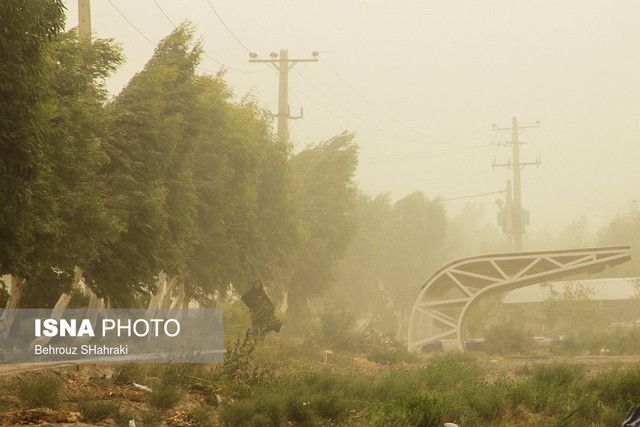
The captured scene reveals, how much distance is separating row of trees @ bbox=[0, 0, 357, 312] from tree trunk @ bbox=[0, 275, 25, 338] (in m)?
0.07

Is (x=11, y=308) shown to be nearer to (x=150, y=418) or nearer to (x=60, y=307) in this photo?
(x=60, y=307)

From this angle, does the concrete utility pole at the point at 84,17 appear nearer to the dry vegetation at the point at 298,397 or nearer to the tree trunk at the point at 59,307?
the tree trunk at the point at 59,307

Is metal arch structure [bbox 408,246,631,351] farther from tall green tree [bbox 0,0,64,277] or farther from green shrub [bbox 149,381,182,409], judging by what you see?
tall green tree [bbox 0,0,64,277]

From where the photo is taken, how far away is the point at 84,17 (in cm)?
2755

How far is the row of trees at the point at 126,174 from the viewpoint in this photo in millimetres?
16703

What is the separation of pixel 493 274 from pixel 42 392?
132 feet

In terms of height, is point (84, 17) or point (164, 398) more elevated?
point (84, 17)

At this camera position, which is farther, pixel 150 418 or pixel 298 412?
pixel 298 412

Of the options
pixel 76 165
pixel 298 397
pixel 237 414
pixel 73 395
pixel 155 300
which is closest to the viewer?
pixel 237 414

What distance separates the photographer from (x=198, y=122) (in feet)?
104

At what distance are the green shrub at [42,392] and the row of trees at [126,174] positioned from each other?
262cm

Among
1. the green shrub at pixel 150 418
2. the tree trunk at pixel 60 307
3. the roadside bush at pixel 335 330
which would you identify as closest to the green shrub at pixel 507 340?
the roadside bush at pixel 335 330

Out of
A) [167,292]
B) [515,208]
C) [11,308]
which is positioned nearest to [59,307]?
[11,308]

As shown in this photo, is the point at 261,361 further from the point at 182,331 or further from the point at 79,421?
the point at 79,421
